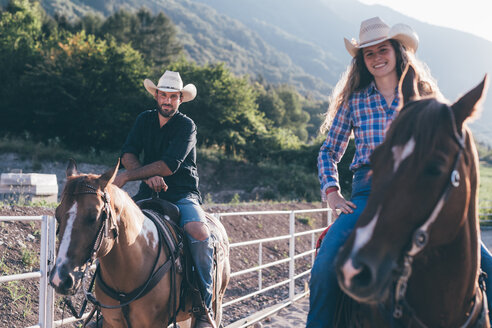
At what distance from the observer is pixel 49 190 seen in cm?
1130

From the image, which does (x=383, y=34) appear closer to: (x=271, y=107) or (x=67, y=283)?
(x=67, y=283)

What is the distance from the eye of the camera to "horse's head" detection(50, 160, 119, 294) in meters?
2.94

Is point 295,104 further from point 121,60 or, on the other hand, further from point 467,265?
point 467,265

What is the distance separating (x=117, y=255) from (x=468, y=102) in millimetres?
2796

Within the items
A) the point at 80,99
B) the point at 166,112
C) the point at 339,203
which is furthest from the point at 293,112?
the point at 339,203

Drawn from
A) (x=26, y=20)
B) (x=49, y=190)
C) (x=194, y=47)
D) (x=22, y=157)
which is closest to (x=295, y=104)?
(x=26, y=20)

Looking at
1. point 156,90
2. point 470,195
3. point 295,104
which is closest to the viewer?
point 470,195

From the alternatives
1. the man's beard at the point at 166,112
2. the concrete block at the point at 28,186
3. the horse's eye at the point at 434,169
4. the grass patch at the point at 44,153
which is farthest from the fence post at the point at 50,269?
the grass patch at the point at 44,153

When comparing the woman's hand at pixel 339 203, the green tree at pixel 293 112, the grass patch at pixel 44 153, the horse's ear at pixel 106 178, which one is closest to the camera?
the woman's hand at pixel 339 203

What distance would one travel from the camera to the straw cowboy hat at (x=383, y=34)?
2.91 m

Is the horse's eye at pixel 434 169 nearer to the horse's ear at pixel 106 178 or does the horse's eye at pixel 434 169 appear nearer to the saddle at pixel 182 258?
the horse's ear at pixel 106 178

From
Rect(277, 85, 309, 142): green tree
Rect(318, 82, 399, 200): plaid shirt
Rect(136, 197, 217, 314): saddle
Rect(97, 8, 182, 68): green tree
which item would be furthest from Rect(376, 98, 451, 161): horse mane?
Rect(277, 85, 309, 142): green tree

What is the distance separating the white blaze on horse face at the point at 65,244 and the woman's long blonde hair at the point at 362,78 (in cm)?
199

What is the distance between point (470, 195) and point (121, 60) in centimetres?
3222
